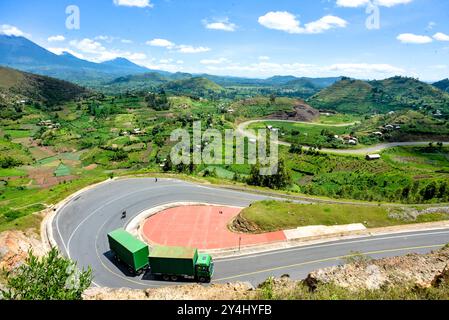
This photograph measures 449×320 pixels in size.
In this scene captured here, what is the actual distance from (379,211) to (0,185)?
4092 inches

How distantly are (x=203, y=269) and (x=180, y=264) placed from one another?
8.25ft

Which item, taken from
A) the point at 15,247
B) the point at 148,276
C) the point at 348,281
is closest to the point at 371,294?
the point at 348,281

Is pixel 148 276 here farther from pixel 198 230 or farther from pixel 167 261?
pixel 198 230

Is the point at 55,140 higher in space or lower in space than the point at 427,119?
lower

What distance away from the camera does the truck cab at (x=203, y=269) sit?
32031 millimetres

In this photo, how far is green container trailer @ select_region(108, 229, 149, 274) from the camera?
33.4 metres

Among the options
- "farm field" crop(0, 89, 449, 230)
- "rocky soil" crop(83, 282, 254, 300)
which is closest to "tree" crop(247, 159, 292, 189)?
"farm field" crop(0, 89, 449, 230)

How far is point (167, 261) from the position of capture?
32.2 m

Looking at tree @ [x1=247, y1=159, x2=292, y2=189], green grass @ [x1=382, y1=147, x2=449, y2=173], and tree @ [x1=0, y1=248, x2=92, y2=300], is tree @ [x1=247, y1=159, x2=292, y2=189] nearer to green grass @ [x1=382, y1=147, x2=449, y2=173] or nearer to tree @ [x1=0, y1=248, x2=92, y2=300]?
tree @ [x1=0, y1=248, x2=92, y2=300]

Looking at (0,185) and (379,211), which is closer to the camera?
(379,211)
